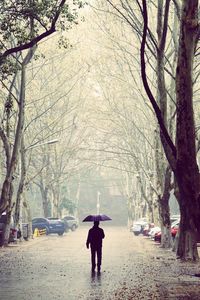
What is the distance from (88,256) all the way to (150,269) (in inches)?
265

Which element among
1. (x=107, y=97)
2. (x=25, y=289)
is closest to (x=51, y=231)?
(x=107, y=97)

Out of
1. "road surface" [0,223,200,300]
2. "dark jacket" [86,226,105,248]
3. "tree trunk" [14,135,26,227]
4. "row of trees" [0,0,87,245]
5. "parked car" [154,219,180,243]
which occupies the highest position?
"row of trees" [0,0,87,245]

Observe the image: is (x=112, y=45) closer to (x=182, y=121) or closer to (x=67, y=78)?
(x=67, y=78)

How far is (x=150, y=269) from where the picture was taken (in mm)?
20359

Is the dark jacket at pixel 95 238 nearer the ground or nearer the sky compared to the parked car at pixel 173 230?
nearer the ground

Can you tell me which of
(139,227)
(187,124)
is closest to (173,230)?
(139,227)

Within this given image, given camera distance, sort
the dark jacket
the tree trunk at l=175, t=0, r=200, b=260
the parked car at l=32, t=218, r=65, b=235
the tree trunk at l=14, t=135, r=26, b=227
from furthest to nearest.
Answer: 1. the parked car at l=32, t=218, r=65, b=235
2. the tree trunk at l=14, t=135, r=26, b=227
3. the dark jacket
4. the tree trunk at l=175, t=0, r=200, b=260

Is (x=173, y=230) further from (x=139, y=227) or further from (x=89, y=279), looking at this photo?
(x=139, y=227)

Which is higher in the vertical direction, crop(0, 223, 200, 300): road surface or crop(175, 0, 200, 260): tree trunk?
crop(175, 0, 200, 260): tree trunk

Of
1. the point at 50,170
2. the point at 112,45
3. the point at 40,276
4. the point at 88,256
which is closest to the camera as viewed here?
the point at 40,276

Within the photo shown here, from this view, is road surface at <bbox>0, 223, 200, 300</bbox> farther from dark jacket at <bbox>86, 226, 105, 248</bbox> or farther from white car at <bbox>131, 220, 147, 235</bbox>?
white car at <bbox>131, 220, 147, 235</bbox>

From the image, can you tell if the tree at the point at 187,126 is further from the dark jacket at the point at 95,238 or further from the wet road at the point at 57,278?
the dark jacket at the point at 95,238

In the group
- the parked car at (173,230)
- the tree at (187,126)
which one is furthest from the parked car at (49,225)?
the tree at (187,126)

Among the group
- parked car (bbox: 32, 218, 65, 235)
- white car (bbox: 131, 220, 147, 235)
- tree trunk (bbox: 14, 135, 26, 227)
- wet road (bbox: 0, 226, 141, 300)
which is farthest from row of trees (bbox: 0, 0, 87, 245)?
white car (bbox: 131, 220, 147, 235)
